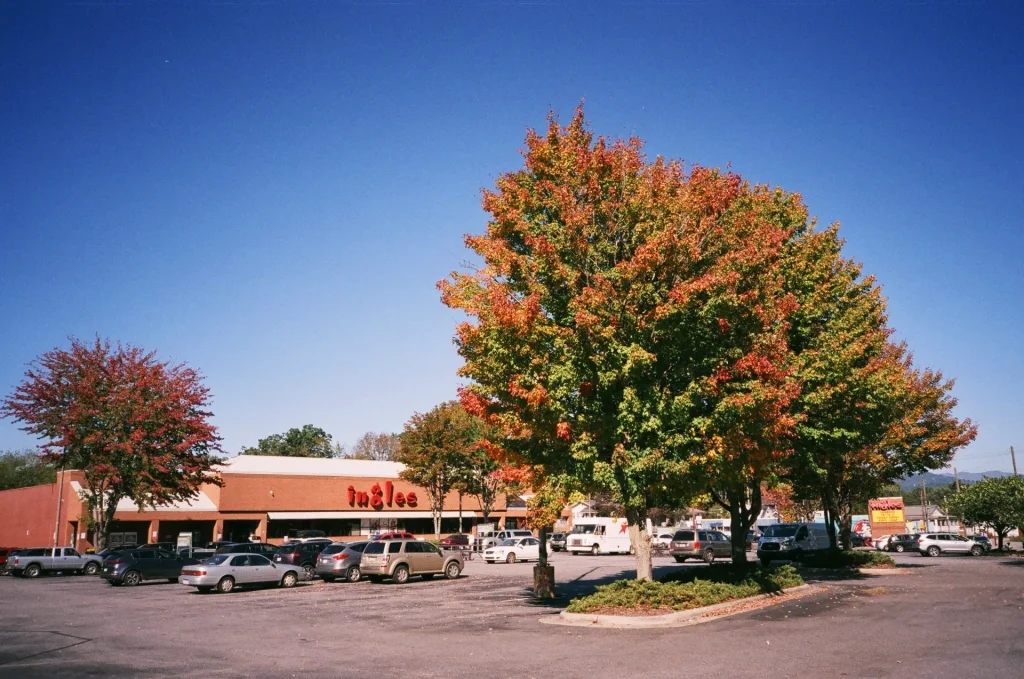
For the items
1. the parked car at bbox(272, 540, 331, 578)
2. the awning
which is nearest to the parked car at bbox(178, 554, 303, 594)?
the parked car at bbox(272, 540, 331, 578)

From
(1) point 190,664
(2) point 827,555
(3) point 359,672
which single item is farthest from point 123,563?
(2) point 827,555

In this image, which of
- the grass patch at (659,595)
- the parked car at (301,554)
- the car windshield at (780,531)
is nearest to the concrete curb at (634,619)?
the grass patch at (659,595)

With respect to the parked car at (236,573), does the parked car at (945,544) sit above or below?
below

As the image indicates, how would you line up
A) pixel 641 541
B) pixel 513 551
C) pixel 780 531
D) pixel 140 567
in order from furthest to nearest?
1. pixel 780 531
2. pixel 513 551
3. pixel 140 567
4. pixel 641 541

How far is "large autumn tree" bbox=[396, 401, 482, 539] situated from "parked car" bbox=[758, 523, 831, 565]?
19421mm

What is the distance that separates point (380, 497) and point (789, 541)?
104 ft

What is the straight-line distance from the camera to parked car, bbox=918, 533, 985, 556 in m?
47.6

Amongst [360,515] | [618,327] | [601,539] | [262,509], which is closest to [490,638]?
[618,327]

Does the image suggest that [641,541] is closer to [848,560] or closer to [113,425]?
[848,560]

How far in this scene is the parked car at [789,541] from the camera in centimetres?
4006

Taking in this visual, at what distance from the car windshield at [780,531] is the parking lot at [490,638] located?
19.2m

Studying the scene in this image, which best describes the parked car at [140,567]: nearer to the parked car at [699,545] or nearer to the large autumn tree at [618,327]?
the large autumn tree at [618,327]

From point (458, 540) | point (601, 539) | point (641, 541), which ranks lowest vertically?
point (458, 540)

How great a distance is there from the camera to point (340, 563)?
30.0 meters
